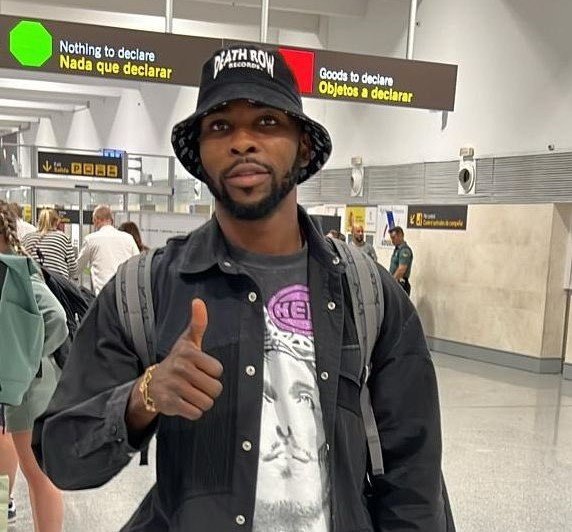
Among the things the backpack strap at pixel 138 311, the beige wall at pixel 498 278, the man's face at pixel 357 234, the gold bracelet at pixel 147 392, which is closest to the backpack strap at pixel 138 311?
the backpack strap at pixel 138 311

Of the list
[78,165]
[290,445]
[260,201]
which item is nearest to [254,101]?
[260,201]

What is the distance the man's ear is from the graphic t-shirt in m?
0.21

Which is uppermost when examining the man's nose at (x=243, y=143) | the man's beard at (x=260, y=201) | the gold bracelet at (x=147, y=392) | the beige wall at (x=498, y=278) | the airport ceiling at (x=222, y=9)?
the airport ceiling at (x=222, y=9)

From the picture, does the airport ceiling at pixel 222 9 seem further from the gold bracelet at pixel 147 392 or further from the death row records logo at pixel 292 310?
the gold bracelet at pixel 147 392

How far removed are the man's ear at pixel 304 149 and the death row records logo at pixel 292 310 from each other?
0.25 metres

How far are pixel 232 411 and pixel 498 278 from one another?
31.7 ft

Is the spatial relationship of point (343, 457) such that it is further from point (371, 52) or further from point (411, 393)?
point (371, 52)

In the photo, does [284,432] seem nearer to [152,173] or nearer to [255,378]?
[255,378]

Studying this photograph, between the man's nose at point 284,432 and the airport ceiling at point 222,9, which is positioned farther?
the airport ceiling at point 222,9

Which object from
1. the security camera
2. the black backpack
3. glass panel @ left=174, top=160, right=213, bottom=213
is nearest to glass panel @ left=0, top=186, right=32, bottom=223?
glass panel @ left=174, top=160, right=213, bottom=213

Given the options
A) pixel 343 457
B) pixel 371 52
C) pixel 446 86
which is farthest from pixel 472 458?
pixel 371 52

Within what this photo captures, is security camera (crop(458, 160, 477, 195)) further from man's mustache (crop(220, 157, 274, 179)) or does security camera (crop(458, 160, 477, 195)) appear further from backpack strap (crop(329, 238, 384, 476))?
man's mustache (crop(220, 157, 274, 179))

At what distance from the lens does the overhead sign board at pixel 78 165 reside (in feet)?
42.9

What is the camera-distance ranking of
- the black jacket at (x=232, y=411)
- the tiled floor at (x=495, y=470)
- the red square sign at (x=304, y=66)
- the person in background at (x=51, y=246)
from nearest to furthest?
the black jacket at (x=232, y=411) → the tiled floor at (x=495, y=470) → the person in background at (x=51, y=246) → the red square sign at (x=304, y=66)
